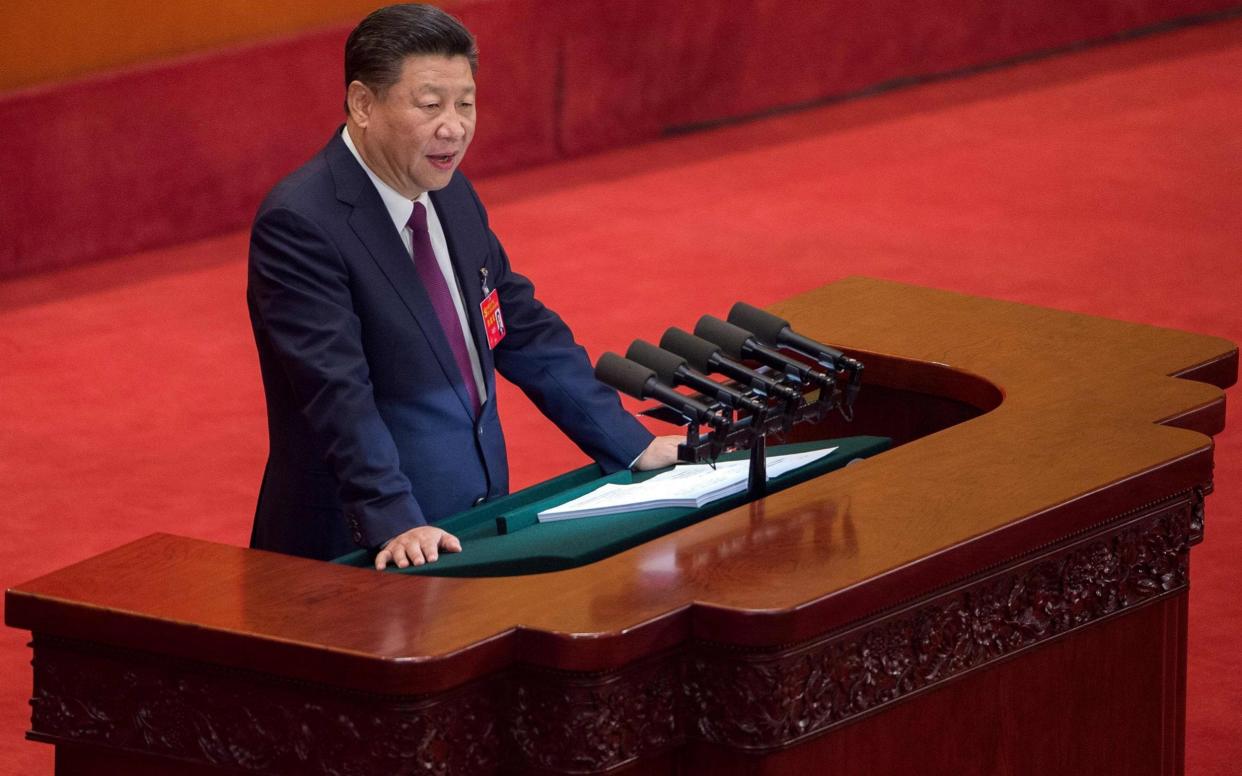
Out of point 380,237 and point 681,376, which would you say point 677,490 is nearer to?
point 681,376

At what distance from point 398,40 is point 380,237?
0.27m

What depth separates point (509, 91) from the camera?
296 inches

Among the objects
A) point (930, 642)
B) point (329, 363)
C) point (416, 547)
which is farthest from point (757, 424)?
point (329, 363)

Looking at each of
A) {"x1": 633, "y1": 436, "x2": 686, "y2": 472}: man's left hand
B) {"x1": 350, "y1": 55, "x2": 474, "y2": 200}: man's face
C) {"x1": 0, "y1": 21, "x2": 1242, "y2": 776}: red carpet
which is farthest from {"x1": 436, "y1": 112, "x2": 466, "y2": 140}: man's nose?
{"x1": 0, "y1": 21, "x2": 1242, "y2": 776}: red carpet

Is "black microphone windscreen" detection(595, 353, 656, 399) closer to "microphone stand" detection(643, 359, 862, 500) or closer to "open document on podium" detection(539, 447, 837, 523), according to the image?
"microphone stand" detection(643, 359, 862, 500)

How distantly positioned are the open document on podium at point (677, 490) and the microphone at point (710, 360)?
5.8 inches

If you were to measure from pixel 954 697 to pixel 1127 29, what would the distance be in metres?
6.89

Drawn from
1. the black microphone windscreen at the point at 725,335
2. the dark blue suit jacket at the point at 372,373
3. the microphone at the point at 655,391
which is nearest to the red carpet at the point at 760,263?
the dark blue suit jacket at the point at 372,373

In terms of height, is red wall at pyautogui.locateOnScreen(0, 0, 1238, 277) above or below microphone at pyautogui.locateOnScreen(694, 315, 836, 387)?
below

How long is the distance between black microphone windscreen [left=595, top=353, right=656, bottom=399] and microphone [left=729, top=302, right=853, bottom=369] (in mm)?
277

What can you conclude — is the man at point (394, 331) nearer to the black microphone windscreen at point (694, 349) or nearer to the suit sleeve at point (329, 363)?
the suit sleeve at point (329, 363)

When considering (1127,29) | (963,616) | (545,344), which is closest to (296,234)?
(545,344)

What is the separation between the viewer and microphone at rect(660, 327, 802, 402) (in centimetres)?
268

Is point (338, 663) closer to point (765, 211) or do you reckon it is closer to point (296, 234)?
point (296, 234)
